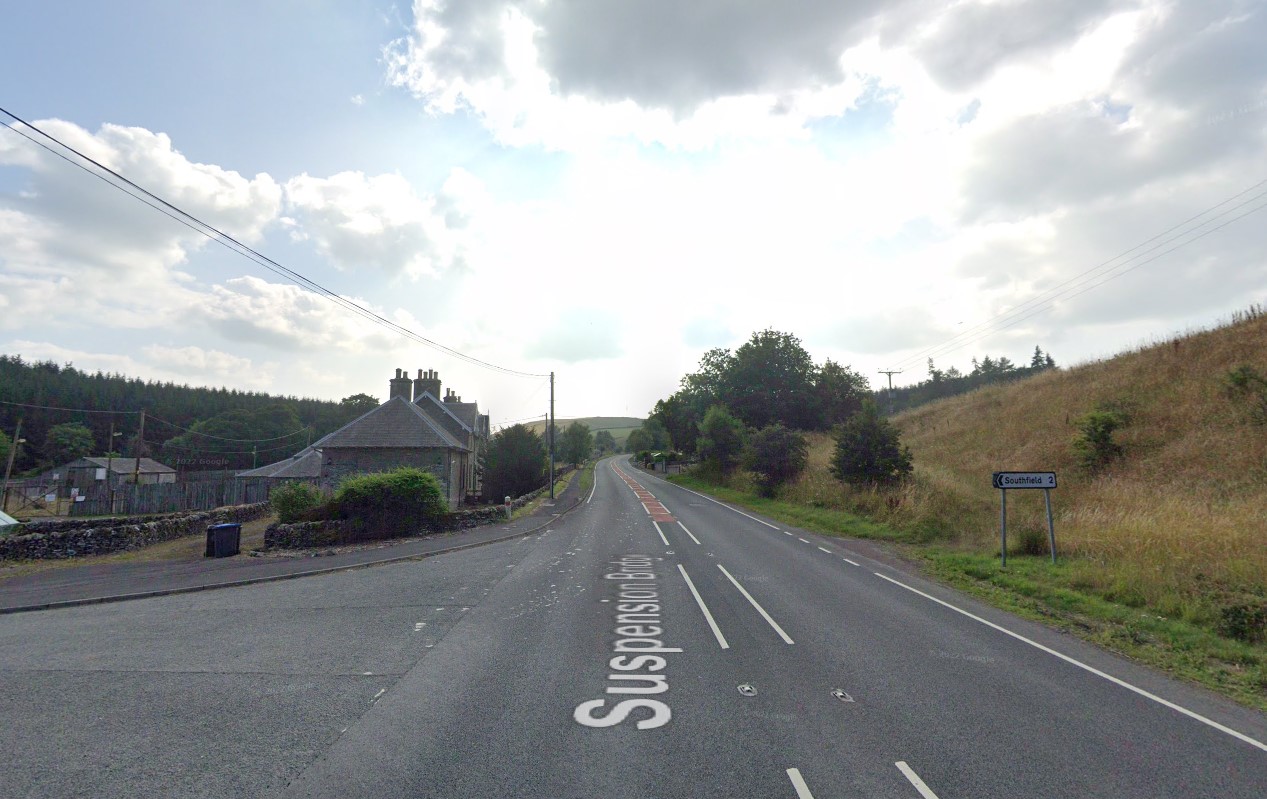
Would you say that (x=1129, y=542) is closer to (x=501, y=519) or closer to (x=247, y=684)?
(x=247, y=684)

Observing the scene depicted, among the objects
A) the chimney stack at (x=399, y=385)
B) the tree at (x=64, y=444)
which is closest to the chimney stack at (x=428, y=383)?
the chimney stack at (x=399, y=385)

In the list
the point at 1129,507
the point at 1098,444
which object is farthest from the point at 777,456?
the point at 1129,507

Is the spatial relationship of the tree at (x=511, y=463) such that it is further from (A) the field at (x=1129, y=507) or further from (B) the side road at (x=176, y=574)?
(B) the side road at (x=176, y=574)

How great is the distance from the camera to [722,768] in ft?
16.8

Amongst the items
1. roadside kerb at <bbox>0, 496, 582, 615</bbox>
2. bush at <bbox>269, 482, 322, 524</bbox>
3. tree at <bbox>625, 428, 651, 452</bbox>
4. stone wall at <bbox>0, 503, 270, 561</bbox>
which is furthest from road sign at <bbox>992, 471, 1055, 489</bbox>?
tree at <bbox>625, 428, 651, 452</bbox>

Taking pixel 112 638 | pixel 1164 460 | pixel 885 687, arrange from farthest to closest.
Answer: pixel 1164 460, pixel 112 638, pixel 885 687

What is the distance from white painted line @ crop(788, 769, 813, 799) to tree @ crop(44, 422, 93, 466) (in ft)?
379

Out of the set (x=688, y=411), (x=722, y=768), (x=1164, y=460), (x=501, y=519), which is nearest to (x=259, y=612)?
(x=722, y=768)

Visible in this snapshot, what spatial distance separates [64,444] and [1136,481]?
118738 millimetres

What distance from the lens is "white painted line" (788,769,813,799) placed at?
15.3 ft

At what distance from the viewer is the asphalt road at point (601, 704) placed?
16.6 feet

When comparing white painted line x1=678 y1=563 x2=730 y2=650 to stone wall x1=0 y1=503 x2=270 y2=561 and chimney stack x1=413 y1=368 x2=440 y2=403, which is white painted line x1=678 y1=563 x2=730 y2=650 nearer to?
stone wall x1=0 y1=503 x2=270 y2=561

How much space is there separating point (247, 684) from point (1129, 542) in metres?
16.2

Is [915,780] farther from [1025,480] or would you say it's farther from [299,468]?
[299,468]
